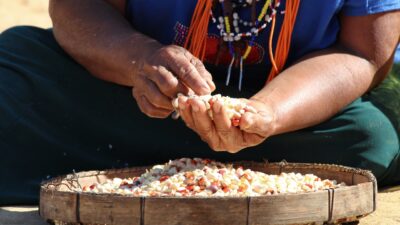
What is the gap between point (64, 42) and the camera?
3.12 metres

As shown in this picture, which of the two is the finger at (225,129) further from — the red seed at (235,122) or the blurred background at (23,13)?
the blurred background at (23,13)

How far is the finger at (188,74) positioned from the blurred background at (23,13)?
4.40 meters

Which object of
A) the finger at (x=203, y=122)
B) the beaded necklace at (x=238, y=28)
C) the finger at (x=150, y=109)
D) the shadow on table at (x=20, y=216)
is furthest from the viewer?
the beaded necklace at (x=238, y=28)

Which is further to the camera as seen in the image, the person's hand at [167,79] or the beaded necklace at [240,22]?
the beaded necklace at [240,22]

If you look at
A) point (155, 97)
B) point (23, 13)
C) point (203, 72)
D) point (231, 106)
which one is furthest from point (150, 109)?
point (23, 13)

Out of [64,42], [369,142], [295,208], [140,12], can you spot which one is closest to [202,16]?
[140,12]

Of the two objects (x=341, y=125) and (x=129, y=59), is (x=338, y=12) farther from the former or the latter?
(x=129, y=59)

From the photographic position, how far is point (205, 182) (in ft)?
7.84

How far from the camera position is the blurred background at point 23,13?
692 cm

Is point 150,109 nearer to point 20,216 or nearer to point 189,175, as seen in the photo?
point 189,175

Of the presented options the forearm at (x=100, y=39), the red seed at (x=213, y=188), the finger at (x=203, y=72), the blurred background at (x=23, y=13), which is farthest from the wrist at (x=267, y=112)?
the blurred background at (x=23, y=13)

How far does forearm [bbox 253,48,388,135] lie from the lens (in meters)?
2.60

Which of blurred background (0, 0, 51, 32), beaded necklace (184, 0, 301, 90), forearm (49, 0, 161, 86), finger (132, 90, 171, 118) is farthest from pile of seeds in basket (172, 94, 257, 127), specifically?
blurred background (0, 0, 51, 32)

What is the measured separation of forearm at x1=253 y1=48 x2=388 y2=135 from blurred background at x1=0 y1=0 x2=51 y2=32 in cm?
417
